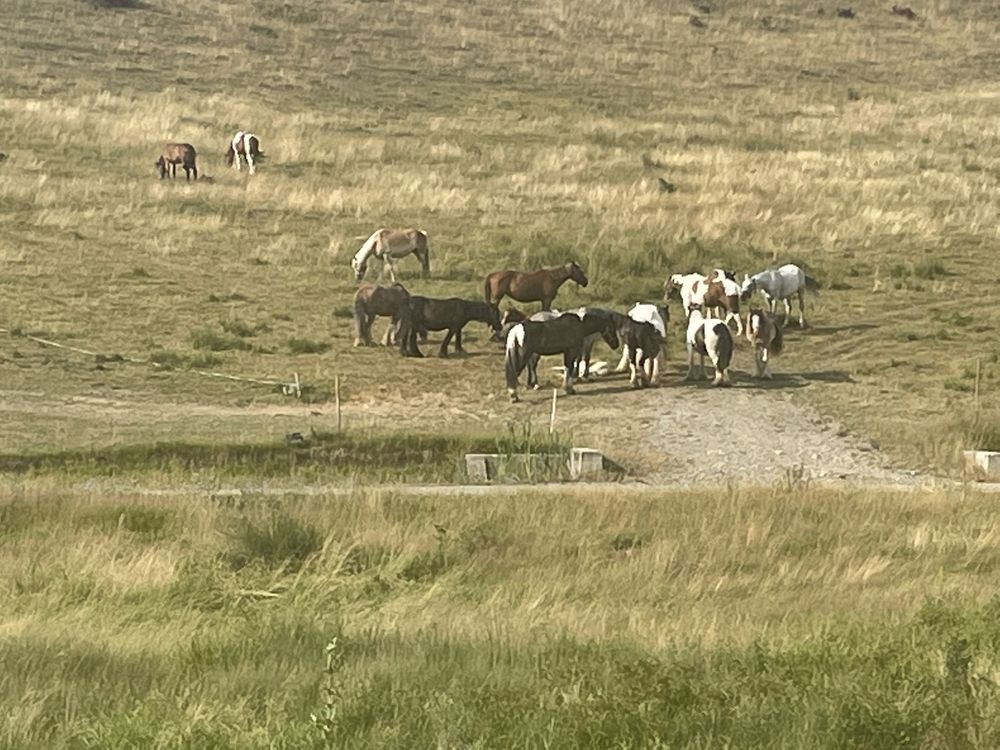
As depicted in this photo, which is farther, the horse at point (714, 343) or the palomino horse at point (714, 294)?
the palomino horse at point (714, 294)

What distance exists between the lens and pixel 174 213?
105 ft

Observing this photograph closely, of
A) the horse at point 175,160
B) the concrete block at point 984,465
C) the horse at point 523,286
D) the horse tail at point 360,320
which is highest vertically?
the horse at point 175,160

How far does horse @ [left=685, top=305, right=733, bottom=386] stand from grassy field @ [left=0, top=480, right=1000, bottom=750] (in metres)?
6.13

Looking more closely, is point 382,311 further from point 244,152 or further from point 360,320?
point 244,152

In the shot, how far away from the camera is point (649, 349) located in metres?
19.2

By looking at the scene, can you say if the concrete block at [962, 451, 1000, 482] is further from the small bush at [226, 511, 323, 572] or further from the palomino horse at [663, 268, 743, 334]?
the small bush at [226, 511, 323, 572]

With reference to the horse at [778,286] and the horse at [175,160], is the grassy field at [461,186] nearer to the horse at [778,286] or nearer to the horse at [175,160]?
the horse at [175,160]

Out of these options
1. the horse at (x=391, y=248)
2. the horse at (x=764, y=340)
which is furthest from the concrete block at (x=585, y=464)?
the horse at (x=391, y=248)

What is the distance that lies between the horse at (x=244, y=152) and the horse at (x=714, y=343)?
21397 mm

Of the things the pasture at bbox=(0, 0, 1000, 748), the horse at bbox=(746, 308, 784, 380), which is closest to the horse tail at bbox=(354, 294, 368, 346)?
the pasture at bbox=(0, 0, 1000, 748)

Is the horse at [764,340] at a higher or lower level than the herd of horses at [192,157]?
lower

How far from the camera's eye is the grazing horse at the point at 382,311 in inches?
841

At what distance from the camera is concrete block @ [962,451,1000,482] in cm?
1538

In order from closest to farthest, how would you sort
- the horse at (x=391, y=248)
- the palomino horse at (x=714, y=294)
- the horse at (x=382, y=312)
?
the horse at (x=382, y=312)
the palomino horse at (x=714, y=294)
the horse at (x=391, y=248)
